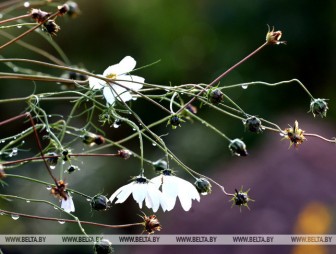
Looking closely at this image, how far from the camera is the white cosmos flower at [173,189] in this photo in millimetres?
632

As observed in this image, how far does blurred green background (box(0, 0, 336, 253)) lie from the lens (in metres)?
3.30

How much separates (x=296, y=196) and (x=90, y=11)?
8.98ft

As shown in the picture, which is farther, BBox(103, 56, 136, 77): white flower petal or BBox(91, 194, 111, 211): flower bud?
BBox(103, 56, 136, 77): white flower petal

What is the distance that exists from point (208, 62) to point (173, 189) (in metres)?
3.00

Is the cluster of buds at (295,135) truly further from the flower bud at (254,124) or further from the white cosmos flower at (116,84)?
the white cosmos flower at (116,84)

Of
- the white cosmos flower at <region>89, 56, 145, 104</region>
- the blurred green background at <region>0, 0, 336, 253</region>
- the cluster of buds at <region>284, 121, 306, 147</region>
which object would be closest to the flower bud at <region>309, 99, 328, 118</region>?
the cluster of buds at <region>284, 121, 306, 147</region>

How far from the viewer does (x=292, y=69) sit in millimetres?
3457

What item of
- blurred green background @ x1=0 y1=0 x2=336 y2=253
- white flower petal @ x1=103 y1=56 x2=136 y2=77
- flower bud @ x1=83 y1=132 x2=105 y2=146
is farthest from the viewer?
blurred green background @ x1=0 y1=0 x2=336 y2=253

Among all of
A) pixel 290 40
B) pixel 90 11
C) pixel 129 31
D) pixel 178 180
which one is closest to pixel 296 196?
pixel 178 180

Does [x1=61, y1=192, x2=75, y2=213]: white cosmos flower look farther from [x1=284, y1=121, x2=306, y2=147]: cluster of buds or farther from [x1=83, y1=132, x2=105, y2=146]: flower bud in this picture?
[x1=284, y1=121, x2=306, y2=147]: cluster of buds

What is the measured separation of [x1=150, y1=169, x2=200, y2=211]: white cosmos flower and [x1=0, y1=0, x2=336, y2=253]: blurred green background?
228 cm

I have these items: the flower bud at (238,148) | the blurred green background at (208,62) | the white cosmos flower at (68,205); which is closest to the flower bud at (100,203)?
the white cosmos flower at (68,205)

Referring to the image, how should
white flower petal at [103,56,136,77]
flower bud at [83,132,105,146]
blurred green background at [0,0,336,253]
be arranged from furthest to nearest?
blurred green background at [0,0,336,253] → white flower petal at [103,56,136,77] → flower bud at [83,132,105,146]

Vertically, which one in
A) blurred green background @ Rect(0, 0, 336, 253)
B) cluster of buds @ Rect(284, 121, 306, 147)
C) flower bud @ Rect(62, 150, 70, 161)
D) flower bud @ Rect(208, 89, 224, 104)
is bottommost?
flower bud @ Rect(62, 150, 70, 161)
